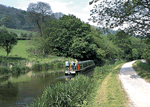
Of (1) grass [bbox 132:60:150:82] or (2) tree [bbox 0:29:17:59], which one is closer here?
(1) grass [bbox 132:60:150:82]

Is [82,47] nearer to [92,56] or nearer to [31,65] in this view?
[92,56]

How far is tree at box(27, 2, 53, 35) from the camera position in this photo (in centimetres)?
5088

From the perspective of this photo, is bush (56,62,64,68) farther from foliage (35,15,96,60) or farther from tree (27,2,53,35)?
tree (27,2,53,35)

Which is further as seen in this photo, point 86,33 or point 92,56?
point 92,56

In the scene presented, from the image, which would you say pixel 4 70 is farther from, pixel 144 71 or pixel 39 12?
pixel 39 12

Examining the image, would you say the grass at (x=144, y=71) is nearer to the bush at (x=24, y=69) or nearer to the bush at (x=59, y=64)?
the bush at (x=59, y=64)

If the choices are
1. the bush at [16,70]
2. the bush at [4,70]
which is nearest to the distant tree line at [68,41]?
the bush at [16,70]

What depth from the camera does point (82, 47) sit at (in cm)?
3662

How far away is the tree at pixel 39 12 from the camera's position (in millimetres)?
50875

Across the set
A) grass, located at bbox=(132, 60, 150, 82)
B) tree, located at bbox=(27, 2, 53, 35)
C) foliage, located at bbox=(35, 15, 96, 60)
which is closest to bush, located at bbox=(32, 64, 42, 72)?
foliage, located at bbox=(35, 15, 96, 60)

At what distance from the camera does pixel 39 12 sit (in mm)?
51562

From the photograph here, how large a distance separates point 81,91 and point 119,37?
9.84 m

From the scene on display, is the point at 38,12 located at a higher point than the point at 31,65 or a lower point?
higher

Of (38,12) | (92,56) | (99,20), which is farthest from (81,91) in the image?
(38,12)
